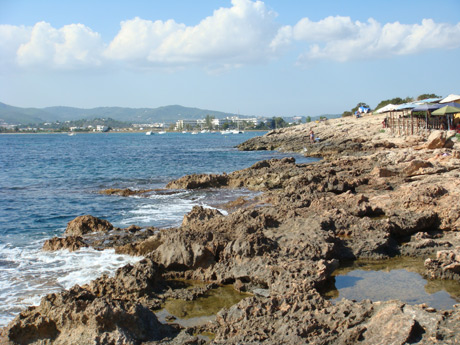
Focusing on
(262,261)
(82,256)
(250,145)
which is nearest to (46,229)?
(82,256)

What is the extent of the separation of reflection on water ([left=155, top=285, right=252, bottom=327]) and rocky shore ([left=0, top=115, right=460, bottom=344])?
196 mm

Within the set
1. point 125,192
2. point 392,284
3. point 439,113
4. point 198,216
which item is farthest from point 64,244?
point 439,113

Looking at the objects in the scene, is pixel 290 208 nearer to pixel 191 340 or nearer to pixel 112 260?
pixel 112 260

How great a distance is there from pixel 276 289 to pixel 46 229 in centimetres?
1037

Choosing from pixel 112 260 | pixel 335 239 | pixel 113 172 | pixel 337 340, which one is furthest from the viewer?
pixel 113 172

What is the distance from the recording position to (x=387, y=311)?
566 cm

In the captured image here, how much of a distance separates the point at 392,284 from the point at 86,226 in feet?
31.0

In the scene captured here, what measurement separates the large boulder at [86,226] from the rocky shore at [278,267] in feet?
0.12

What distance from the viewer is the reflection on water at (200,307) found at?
7262 mm

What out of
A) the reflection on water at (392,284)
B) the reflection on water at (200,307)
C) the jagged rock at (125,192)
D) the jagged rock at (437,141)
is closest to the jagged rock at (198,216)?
the reflection on water at (200,307)

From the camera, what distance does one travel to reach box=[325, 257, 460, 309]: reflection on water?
25.0 ft

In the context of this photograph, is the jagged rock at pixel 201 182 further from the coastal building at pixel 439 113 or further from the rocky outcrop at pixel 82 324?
the coastal building at pixel 439 113

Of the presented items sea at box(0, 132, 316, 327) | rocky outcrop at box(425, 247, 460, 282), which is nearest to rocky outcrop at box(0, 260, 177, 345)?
sea at box(0, 132, 316, 327)

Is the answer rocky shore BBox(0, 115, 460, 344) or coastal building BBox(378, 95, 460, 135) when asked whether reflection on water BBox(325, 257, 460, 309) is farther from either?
coastal building BBox(378, 95, 460, 135)
